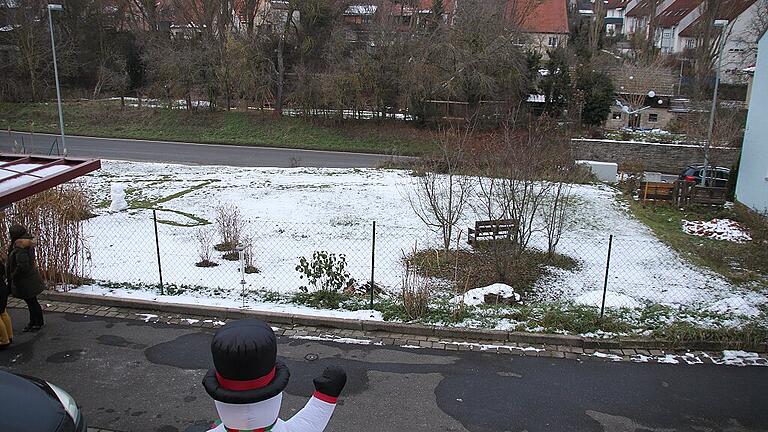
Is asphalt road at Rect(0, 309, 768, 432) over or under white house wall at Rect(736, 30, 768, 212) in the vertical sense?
under

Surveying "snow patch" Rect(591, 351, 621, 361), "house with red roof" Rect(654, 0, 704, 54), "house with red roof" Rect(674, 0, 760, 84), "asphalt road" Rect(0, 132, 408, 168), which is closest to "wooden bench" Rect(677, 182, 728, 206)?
"asphalt road" Rect(0, 132, 408, 168)

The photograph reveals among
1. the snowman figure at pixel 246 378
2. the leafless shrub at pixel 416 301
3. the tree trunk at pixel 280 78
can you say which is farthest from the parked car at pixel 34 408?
the tree trunk at pixel 280 78

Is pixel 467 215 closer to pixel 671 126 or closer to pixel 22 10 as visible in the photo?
pixel 671 126

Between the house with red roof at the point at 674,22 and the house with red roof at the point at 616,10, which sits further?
the house with red roof at the point at 616,10

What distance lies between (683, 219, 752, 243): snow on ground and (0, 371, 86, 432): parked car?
49.1ft

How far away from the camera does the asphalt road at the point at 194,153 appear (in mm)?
28422

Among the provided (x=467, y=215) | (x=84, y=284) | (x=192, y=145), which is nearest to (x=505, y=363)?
(x=84, y=284)

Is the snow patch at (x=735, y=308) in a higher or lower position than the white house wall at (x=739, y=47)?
lower

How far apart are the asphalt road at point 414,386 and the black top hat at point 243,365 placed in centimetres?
291

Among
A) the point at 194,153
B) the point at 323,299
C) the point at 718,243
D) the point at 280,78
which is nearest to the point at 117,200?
the point at 323,299

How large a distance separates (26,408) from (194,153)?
27503mm

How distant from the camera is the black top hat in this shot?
101 inches

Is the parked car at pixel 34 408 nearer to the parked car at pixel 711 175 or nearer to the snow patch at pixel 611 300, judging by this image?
the snow patch at pixel 611 300

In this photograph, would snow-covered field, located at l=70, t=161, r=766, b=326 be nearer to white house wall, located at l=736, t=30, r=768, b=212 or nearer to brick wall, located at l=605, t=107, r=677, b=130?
white house wall, located at l=736, t=30, r=768, b=212
